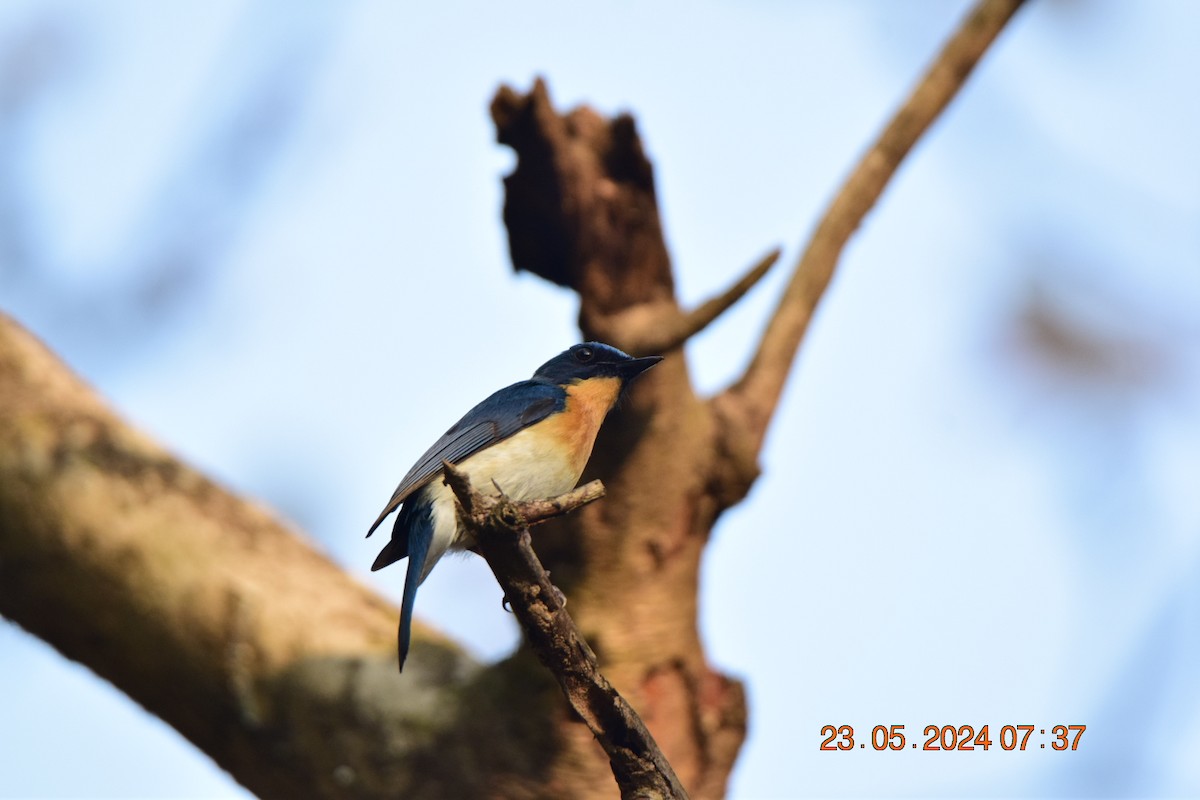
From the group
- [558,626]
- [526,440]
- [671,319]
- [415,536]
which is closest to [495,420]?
[526,440]

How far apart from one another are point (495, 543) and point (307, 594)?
11.8 feet

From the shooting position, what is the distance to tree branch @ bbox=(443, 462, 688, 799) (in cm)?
268

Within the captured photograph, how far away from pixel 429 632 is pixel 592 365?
3.24 m

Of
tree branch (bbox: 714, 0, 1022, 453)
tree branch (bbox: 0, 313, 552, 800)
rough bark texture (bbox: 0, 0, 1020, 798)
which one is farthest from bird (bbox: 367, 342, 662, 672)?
tree branch (bbox: 714, 0, 1022, 453)

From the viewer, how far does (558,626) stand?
9.36ft

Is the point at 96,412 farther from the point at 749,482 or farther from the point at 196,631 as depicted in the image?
the point at 749,482

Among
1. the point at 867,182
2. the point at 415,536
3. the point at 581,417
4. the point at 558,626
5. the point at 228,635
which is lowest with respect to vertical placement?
the point at 558,626

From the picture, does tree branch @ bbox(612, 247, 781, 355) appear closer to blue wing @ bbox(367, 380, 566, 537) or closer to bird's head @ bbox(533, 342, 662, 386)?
bird's head @ bbox(533, 342, 662, 386)

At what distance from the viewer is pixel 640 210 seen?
561 cm

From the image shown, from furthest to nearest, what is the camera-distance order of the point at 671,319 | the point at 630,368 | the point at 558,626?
the point at 671,319 → the point at 630,368 → the point at 558,626

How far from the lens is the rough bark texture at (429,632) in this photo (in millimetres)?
5527

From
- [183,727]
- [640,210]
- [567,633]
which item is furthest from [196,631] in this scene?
[567,633]

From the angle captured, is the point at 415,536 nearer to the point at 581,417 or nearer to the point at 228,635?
the point at 581,417

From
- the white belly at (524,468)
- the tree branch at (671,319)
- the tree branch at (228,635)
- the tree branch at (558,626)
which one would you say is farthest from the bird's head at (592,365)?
the tree branch at (228,635)
